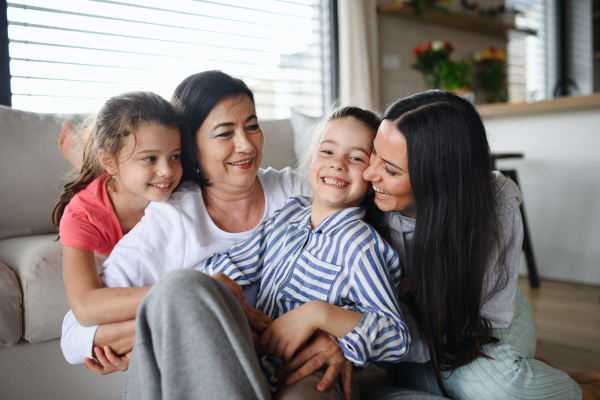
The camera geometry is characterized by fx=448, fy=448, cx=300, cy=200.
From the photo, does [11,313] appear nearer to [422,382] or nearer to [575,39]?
[422,382]

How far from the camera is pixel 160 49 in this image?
2.86m

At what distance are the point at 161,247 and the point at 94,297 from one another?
0.63 ft

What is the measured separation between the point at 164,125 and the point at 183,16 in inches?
Result: 84.6

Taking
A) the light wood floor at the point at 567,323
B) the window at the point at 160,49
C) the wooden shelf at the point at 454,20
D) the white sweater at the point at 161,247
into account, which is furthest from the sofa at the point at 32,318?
the wooden shelf at the point at 454,20

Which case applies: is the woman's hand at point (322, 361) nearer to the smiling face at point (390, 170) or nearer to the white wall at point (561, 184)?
the smiling face at point (390, 170)

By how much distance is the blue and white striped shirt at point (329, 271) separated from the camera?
88 centimetres

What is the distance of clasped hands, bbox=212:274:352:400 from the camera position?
875 mm

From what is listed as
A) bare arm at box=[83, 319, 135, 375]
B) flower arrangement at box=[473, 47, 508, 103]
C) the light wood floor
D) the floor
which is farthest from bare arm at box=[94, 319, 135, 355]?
flower arrangement at box=[473, 47, 508, 103]

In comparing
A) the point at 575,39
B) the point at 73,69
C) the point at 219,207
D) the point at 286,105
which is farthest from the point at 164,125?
the point at 575,39

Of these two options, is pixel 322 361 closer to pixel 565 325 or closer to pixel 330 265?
pixel 330 265

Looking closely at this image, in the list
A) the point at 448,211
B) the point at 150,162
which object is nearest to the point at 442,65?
the point at 448,211

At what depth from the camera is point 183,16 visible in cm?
295

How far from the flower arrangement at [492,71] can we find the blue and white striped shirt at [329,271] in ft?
12.4

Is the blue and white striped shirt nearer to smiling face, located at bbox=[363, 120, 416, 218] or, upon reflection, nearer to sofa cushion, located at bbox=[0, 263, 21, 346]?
smiling face, located at bbox=[363, 120, 416, 218]
